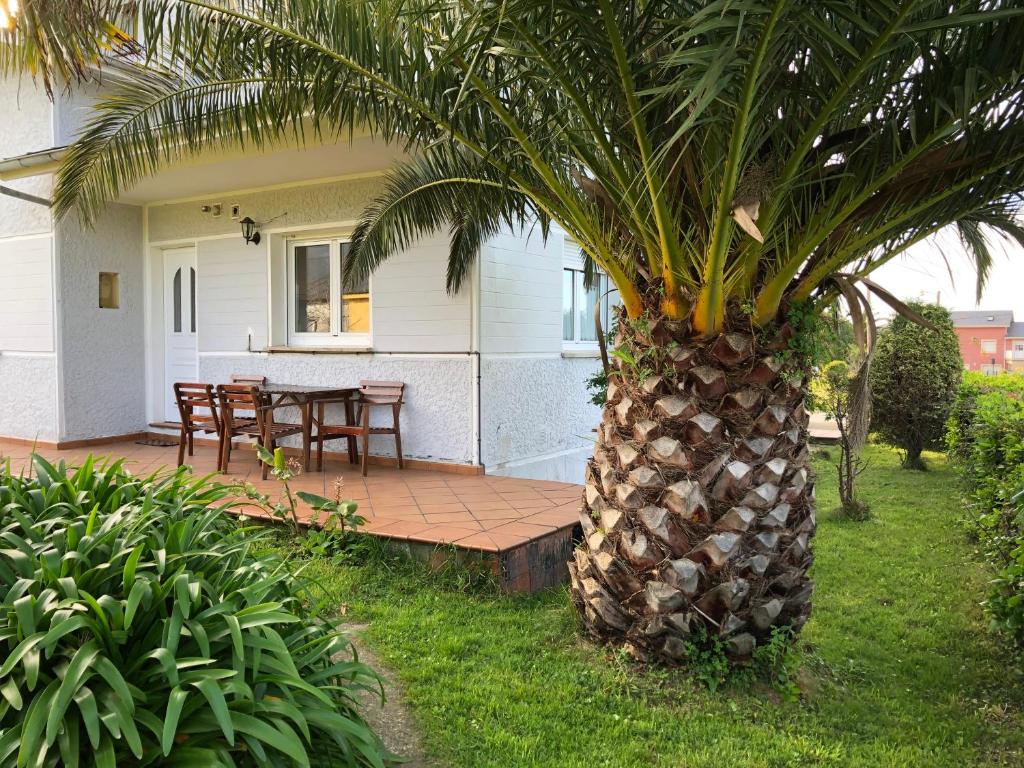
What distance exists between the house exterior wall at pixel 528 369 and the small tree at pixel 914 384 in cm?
423

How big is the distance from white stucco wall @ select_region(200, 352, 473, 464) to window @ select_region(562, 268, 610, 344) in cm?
236

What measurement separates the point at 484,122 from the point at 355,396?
15.2ft

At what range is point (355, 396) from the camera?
26.5 feet

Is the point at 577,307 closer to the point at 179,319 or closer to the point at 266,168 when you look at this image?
the point at 266,168

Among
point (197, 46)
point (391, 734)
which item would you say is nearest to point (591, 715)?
point (391, 734)

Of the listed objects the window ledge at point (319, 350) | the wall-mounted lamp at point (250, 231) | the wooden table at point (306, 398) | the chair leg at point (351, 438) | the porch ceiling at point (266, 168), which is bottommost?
the chair leg at point (351, 438)

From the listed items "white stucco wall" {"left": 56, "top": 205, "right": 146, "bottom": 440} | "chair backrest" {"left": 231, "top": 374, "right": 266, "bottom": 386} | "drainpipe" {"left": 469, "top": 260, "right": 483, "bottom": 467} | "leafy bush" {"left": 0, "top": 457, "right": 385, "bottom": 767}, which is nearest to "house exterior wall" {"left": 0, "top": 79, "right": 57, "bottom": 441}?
"white stucco wall" {"left": 56, "top": 205, "right": 146, "bottom": 440}

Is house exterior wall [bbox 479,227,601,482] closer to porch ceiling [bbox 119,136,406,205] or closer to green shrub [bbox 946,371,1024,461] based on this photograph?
porch ceiling [bbox 119,136,406,205]

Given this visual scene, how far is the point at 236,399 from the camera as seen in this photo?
24.1 ft

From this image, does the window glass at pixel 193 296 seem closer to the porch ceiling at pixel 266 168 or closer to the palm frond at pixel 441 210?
the porch ceiling at pixel 266 168

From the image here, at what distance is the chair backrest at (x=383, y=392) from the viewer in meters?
7.90

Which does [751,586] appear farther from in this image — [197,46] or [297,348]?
[297,348]

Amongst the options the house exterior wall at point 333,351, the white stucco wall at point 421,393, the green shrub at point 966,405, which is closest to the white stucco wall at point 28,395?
the house exterior wall at point 333,351

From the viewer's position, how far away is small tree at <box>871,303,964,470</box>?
1024 centimetres
